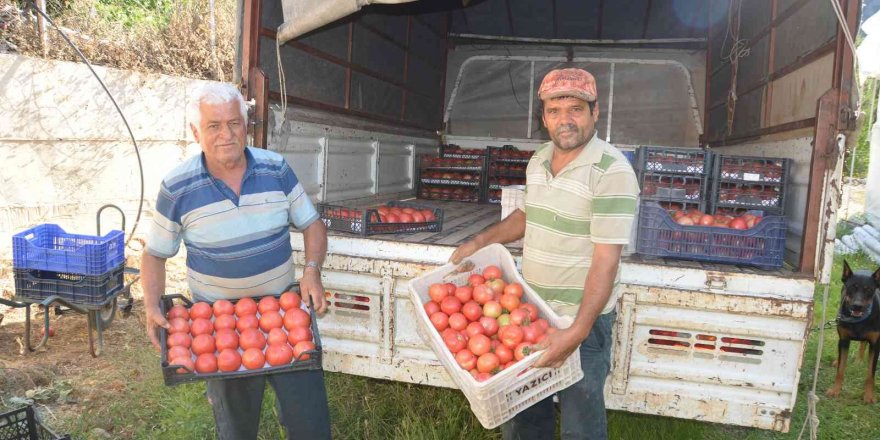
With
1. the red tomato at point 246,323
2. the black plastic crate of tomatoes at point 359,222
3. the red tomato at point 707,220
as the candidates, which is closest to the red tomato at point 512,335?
the red tomato at point 246,323

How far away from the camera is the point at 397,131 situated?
7508 mm

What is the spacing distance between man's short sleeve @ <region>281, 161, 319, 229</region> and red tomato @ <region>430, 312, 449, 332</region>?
789 mm

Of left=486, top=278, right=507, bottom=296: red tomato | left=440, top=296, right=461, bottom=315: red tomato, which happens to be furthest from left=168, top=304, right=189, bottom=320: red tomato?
left=486, top=278, right=507, bottom=296: red tomato

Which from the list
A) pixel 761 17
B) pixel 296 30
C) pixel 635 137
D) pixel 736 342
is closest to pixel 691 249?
pixel 736 342

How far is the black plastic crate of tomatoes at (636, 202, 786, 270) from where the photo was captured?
352cm

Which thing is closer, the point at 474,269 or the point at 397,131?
the point at 474,269

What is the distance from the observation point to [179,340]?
2525mm

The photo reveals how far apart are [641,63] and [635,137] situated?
1.08 metres

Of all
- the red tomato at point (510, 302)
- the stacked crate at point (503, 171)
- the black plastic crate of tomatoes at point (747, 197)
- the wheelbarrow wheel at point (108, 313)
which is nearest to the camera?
the red tomato at point (510, 302)

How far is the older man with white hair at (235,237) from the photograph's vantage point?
2648 mm

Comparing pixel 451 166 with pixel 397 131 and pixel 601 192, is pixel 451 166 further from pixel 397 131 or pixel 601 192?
pixel 601 192

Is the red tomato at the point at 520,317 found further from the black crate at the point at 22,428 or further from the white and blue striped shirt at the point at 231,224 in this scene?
the black crate at the point at 22,428

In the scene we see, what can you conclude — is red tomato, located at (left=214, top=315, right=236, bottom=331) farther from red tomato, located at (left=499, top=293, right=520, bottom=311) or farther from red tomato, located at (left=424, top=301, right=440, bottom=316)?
red tomato, located at (left=499, top=293, right=520, bottom=311)

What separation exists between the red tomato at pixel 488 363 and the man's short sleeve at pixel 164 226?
1472 millimetres
